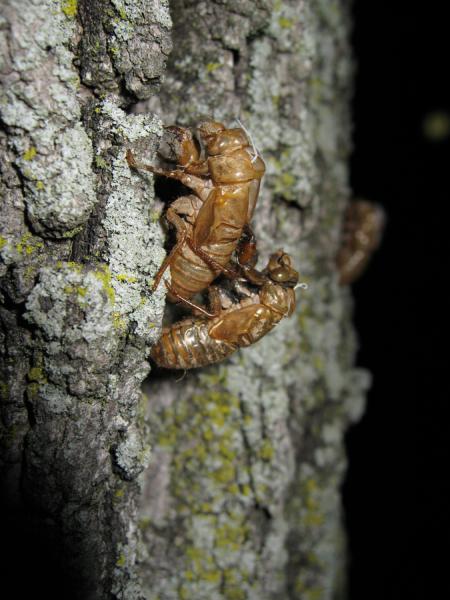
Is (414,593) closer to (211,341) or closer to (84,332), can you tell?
(211,341)

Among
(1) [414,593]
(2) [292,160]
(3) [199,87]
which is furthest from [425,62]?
(1) [414,593]

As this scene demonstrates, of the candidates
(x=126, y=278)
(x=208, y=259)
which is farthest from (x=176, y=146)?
(x=126, y=278)

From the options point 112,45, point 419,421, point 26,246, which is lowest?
point 419,421

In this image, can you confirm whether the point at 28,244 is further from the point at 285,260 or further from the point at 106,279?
the point at 285,260

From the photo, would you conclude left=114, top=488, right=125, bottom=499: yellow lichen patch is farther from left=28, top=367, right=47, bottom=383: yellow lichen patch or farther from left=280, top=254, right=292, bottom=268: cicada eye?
left=280, top=254, right=292, bottom=268: cicada eye

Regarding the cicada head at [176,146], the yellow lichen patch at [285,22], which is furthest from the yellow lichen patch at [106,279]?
the yellow lichen patch at [285,22]

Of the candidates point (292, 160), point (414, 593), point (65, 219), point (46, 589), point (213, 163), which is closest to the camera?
point (65, 219)

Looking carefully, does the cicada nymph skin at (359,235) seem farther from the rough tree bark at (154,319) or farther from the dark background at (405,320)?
the rough tree bark at (154,319)
